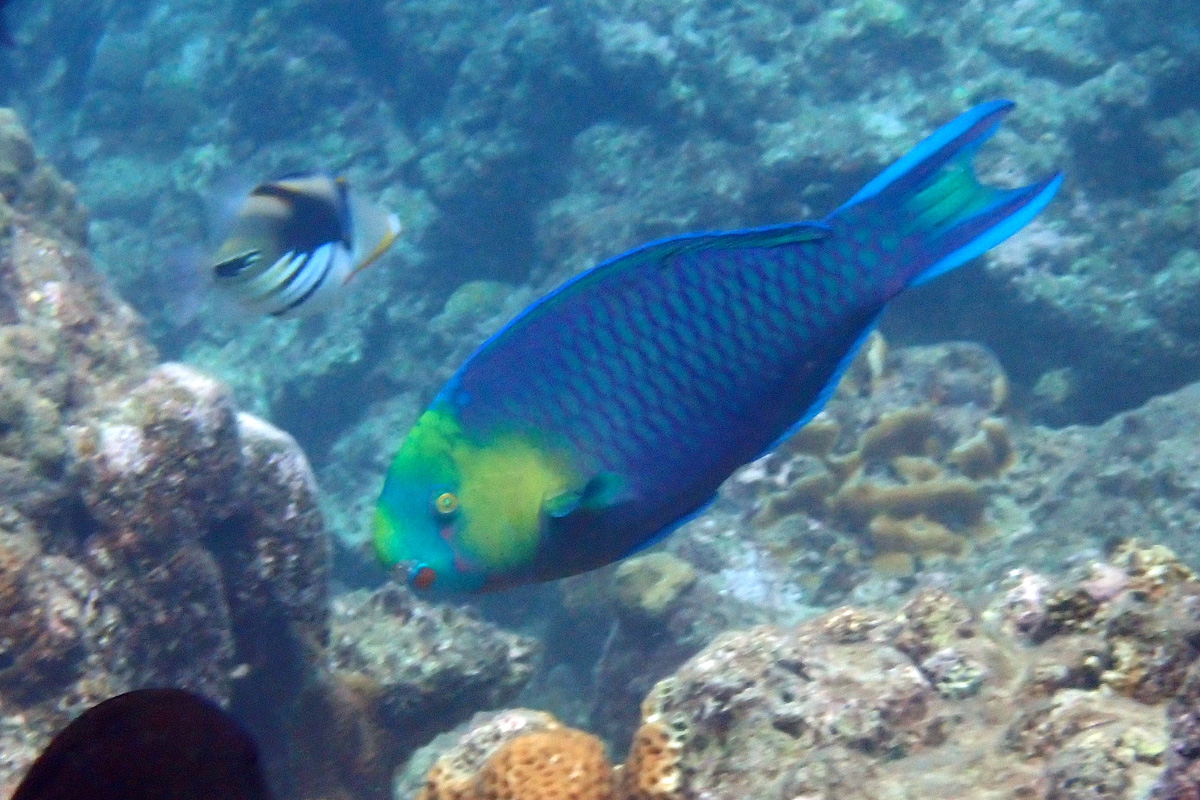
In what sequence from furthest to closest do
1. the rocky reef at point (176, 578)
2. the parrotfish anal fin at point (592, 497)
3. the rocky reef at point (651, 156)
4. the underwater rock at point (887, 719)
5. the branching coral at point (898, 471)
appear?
1. the rocky reef at point (651, 156)
2. the branching coral at point (898, 471)
3. the rocky reef at point (176, 578)
4. the underwater rock at point (887, 719)
5. the parrotfish anal fin at point (592, 497)

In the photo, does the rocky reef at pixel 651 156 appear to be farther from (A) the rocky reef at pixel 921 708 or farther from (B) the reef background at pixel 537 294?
(A) the rocky reef at pixel 921 708

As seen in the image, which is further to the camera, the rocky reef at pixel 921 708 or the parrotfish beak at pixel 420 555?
the rocky reef at pixel 921 708

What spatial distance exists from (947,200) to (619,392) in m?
0.67

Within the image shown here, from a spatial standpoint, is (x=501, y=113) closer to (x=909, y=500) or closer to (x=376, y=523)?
(x=909, y=500)

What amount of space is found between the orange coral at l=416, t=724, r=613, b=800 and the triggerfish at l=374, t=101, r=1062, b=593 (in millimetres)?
1568

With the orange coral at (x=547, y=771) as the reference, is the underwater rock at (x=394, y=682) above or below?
below

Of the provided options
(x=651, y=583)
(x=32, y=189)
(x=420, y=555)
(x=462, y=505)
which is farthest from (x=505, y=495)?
(x=32, y=189)

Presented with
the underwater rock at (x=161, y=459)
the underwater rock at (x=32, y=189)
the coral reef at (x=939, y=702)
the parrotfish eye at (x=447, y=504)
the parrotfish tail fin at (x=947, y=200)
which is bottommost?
the coral reef at (x=939, y=702)

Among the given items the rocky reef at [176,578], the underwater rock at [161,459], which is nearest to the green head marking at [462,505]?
the rocky reef at [176,578]

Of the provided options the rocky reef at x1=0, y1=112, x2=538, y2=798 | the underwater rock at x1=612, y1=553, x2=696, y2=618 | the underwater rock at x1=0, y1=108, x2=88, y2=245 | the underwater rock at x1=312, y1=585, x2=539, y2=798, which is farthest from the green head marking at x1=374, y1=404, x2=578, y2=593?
the underwater rock at x1=0, y1=108, x2=88, y2=245

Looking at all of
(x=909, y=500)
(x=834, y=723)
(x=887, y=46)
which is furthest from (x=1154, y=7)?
(x=834, y=723)

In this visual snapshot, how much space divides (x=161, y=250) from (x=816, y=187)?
9.45m

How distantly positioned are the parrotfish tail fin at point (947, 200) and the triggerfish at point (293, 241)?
2.67 metres

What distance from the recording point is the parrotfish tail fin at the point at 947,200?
142cm
